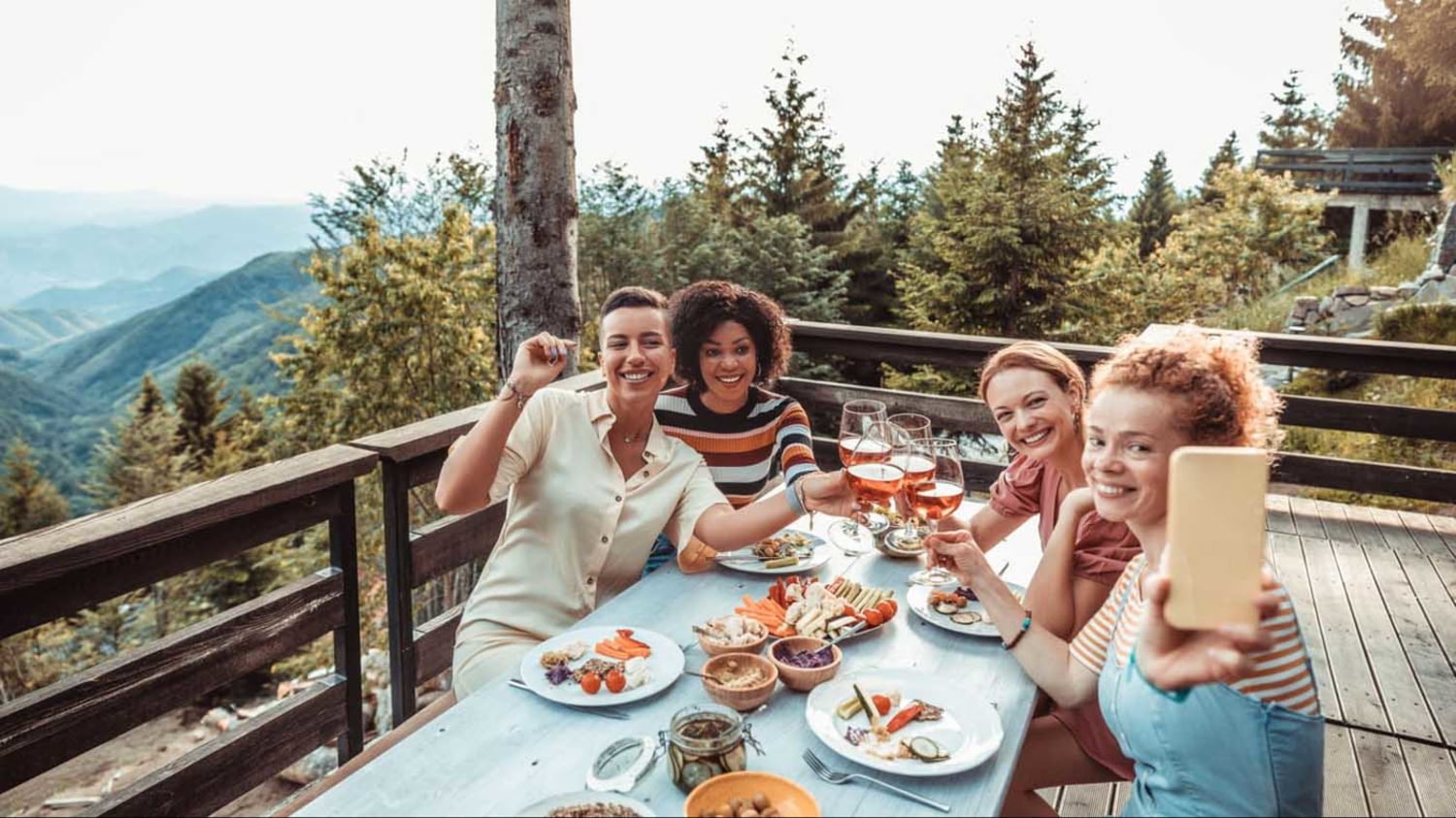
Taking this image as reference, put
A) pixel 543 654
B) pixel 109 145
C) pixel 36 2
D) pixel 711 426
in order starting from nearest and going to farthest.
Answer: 1. pixel 543 654
2. pixel 711 426
3. pixel 36 2
4. pixel 109 145

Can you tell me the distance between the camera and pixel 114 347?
84.4m

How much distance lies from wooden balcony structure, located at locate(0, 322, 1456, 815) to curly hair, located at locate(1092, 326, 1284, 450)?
4.15 ft

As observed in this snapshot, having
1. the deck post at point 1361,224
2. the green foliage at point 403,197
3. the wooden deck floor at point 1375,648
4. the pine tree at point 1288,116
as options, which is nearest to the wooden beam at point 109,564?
the wooden deck floor at point 1375,648

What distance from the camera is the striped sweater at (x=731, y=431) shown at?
2.47 metres

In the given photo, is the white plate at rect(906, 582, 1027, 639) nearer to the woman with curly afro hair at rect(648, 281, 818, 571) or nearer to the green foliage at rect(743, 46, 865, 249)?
the woman with curly afro hair at rect(648, 281, 818, 571)

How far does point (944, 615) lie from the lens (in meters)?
1.68

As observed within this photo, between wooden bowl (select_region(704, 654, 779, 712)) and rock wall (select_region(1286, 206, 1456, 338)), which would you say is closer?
wooden bowl (select_region(704, 654, 779, 712))

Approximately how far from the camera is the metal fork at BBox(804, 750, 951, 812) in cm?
111

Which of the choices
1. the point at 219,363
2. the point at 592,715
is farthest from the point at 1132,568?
the point at 219,363

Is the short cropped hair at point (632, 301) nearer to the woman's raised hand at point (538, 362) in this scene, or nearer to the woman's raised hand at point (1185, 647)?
the woman's raised hand at point (538, 362)

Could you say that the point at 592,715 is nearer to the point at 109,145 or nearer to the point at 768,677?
the point at 768,677

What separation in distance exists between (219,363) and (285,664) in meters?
56.4

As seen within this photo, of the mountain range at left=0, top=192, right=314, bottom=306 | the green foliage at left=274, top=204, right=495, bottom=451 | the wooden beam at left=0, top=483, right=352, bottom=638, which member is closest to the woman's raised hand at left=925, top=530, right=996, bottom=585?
the wooden beam at left=0, top=483, right=352, bottom=638

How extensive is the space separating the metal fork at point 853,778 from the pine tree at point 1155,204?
2755 cm
